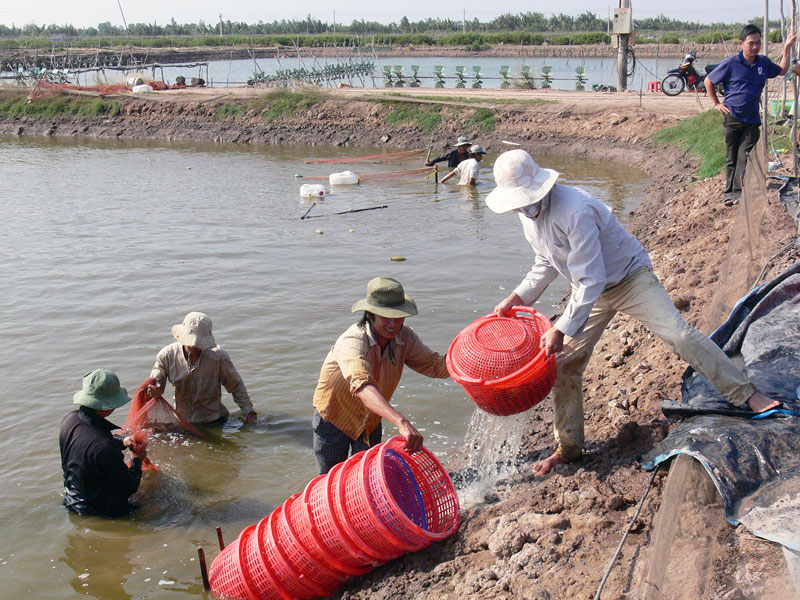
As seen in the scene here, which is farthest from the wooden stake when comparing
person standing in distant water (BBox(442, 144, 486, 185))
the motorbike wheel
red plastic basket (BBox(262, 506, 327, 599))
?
the motorbike wheel

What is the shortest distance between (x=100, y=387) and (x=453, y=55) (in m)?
71.5

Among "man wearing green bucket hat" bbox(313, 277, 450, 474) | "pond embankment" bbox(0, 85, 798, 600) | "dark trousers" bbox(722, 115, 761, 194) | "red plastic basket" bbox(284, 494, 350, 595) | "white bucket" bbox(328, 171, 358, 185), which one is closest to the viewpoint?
"pond embankment" bbox(0, 85, 798, 600)

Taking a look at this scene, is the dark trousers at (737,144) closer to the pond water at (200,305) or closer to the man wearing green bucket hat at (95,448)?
the pond water at (200,305)

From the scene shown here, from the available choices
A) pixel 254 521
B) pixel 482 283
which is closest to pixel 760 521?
pixel 254 521

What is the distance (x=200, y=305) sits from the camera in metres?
10.0

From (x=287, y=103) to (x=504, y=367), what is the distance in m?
25.7

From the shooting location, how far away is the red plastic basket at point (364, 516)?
→ 372 cm

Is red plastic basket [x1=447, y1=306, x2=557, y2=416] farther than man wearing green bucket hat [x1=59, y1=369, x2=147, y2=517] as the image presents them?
No

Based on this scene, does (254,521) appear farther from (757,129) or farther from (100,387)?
(757,129)

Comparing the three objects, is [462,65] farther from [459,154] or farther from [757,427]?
[757,427]

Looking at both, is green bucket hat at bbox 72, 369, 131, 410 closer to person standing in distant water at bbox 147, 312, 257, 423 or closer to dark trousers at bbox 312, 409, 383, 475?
person standing in distant water at bbox 147, 312, 257, 423

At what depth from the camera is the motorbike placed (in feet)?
73.9

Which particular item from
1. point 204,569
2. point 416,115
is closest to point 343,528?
point 204,569

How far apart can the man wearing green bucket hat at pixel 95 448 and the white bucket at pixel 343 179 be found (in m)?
13.9
